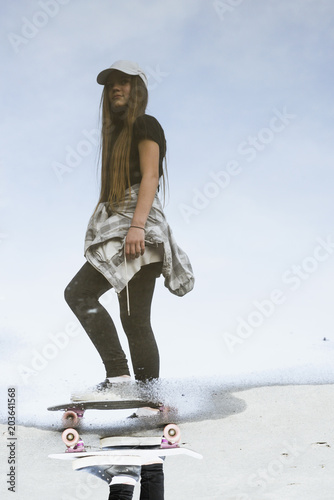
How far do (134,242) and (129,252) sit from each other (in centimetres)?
4

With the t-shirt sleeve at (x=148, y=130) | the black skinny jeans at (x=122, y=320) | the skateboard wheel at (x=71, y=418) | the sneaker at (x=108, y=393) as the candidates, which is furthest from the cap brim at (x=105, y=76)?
the skateboard wheel at (x=71, y=418)

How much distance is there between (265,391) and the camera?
9.50ft

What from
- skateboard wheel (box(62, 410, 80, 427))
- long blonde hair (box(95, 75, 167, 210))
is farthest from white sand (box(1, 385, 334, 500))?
long blonde hair (box(95, 75, 167, 210))

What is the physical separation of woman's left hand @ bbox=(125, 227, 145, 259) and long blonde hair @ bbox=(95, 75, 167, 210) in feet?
0.56

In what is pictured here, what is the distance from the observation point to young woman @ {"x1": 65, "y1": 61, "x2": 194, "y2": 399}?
6.48 ft

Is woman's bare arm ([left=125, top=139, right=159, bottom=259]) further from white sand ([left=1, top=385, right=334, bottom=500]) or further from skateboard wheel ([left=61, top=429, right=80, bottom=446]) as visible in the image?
white sand ([left=1, top=385, right=334, bottom=500])

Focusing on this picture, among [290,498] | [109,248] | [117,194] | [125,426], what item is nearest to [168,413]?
[125,426]

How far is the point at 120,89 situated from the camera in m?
2.14

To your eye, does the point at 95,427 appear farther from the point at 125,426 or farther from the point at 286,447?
the point at 286,447

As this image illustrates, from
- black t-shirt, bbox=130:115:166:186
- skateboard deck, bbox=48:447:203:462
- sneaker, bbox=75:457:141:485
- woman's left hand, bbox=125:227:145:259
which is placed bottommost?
sneaker, bbox=75:457:141:485

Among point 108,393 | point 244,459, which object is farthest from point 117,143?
point 244,459

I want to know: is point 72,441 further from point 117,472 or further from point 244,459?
point 244,459

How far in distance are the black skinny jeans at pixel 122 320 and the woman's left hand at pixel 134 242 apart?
0.28 ft

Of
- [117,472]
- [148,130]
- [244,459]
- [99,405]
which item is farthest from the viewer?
[244,459]
